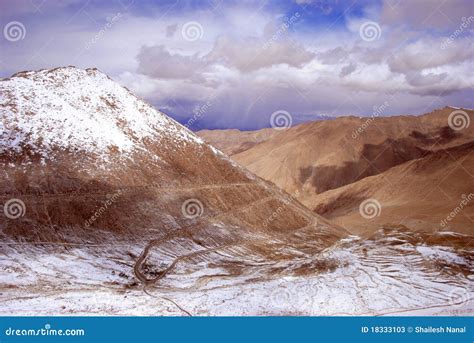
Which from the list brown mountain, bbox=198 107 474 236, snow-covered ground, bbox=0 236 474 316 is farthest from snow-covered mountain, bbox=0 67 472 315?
brown mountain, bbox=198 107 474 236

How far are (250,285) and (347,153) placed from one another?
289 feet

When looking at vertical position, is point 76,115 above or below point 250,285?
above

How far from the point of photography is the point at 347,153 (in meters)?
116

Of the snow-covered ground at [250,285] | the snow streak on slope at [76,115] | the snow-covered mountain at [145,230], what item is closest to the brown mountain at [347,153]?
the snow-covered mountain at [145,230]

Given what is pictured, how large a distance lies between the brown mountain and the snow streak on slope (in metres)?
37.9

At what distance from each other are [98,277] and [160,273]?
15.2ft

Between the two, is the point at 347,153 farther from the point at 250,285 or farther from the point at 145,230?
the point at 250,285

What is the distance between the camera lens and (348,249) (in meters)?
41.4

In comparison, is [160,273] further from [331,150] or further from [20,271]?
[331,150]

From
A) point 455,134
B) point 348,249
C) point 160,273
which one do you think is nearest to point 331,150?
point 455,134

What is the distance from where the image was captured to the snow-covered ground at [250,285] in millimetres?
28062

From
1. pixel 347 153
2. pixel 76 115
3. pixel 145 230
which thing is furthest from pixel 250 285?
pixel 347 153

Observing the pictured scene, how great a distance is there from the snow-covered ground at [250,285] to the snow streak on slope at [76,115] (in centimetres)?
1472

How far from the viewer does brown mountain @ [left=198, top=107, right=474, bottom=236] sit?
8950cm
